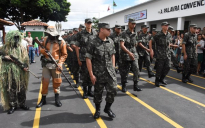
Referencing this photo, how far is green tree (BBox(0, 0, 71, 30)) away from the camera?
2732 centimetres

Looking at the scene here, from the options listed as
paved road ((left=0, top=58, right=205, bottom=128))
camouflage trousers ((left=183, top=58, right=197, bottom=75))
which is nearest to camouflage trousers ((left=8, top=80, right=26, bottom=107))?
paved road ((left=0, top=58, right=205, bottom=128))

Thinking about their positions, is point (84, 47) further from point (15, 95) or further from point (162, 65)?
point (162, 65)

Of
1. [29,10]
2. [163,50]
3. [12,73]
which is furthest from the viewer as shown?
[29,10]

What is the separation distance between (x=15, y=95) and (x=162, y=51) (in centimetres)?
458

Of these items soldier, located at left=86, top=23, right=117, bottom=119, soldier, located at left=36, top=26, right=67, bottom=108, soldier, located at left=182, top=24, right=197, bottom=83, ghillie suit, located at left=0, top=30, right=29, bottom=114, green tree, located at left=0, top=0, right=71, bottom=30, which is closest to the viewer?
soldier, located at left=86, top=23, right=117, bottom=119

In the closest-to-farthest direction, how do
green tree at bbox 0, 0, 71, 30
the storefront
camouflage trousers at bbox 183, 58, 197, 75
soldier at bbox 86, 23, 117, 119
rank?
soldier at bbox 86, 23, 117, 119, camouflage trousers at bbox 183, 58, 197, 75, the storefront, green tree at bbox 0, 0, 71, 30

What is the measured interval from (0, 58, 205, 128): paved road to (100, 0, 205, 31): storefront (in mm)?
8841

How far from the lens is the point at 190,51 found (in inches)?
248

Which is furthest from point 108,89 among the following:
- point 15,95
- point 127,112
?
point 15,95

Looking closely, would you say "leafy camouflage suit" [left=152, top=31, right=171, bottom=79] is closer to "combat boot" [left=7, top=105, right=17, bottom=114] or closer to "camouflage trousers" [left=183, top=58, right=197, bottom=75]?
"camouflage trousers" [left=183, top=58, right=197, bottom=75]

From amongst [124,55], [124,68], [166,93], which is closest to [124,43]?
[124,55]

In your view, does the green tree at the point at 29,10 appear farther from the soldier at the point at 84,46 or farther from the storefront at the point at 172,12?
the soldier at the point at 84,46

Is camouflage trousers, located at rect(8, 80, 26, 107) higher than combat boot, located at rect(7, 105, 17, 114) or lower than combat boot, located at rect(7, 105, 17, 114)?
higher

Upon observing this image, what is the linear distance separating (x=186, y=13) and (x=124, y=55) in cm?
1083
